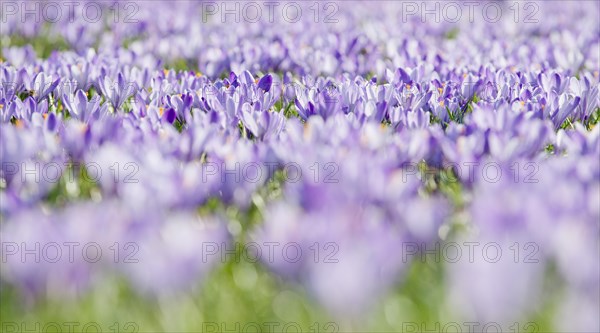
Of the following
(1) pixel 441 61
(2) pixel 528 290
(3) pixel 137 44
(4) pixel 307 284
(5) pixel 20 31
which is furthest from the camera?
(5) pixel 20 31

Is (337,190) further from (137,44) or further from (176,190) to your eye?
(137,44)

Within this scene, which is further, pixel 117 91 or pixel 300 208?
pixel 117 91

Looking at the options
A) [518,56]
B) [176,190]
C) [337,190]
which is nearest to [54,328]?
[176,190]

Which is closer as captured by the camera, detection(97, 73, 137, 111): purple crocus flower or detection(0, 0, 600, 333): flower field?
detection(0, 0, 600, 333): flower field

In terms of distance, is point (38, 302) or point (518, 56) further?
point (518, 56)

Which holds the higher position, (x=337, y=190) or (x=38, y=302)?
(x=337, y=190)

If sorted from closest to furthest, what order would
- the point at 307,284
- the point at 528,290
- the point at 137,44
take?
the point at 528,290 → the point at 307,284 → the point at 137,44

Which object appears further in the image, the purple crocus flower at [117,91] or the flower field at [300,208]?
the purple crocus flower at [117,91]
